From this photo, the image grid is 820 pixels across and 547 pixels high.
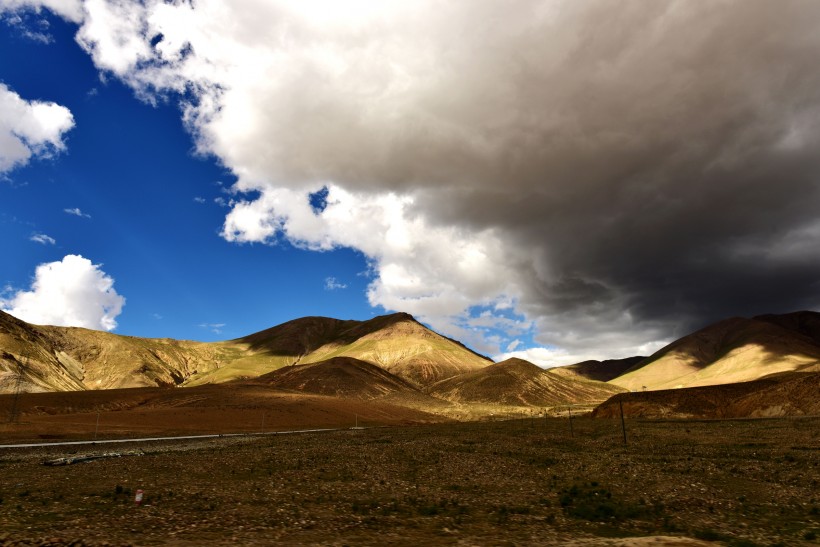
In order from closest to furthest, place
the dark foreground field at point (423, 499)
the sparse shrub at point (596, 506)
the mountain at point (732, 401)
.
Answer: the dark foreground field at point (423, 499) < the sparse shrub at point (596, 506) < the mountain at point (732, 401)

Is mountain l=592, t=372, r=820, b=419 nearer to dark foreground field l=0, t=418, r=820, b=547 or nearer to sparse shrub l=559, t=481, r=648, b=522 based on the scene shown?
dark foreground field l=0, t=418, r=820, b=547

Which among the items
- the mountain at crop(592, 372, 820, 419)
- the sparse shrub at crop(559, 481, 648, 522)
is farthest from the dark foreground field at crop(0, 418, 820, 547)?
the mountain at crop(592, 372, 820, 419)

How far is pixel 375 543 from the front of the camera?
52.2 ft

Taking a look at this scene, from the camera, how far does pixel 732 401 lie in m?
113

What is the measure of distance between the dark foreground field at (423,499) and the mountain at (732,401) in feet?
227

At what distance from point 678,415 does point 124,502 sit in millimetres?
122546

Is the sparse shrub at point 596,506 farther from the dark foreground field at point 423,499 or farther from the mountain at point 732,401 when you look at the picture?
the mountain at point 732,401

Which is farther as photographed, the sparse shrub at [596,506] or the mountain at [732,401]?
the mountain at [732,401]

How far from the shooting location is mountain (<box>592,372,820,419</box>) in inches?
3890

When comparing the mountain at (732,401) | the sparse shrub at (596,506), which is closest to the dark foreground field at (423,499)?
the sparse shrub at (596,506)

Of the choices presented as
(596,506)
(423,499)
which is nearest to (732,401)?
(596,506)

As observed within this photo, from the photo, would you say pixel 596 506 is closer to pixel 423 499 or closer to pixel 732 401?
pixel 423 499

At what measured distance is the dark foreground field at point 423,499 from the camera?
17.0m

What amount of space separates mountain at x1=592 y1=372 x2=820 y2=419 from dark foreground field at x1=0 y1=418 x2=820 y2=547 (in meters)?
69.2
